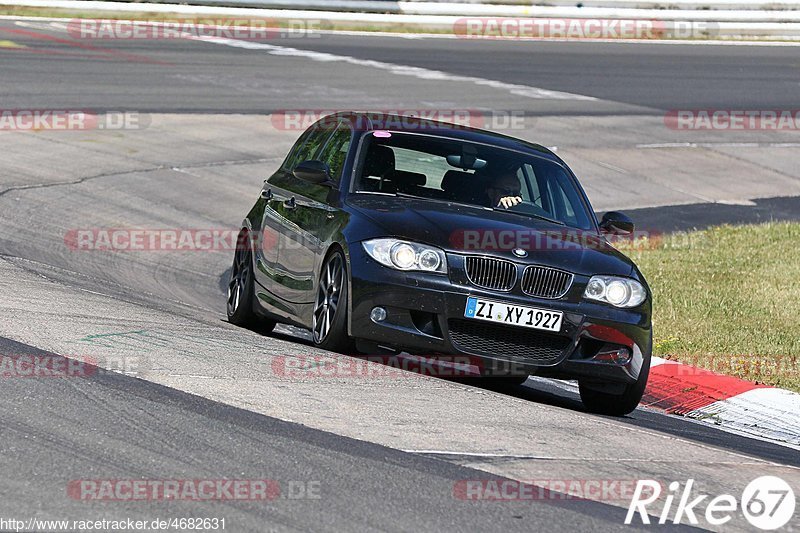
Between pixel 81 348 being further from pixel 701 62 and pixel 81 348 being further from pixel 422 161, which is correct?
pixel 701 62

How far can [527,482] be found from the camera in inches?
242

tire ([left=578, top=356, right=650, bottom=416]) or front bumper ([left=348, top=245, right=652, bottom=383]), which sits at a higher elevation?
front bumper ([left=348, top=245, right=652, bottom=383])

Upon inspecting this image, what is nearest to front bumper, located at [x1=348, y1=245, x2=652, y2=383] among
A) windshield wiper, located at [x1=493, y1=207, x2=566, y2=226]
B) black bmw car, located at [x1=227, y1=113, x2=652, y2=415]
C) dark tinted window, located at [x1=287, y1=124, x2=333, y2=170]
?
black bmw car, located at [x1=227, y1=113, x2=652, y2=415]

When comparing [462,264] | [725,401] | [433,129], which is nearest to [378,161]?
[433,129]

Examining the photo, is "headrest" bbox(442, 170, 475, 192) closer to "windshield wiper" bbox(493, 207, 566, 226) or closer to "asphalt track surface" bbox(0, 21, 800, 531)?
"windshield wiper" bbox(493, 207, 566, 226)

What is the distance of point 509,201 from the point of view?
378 inches

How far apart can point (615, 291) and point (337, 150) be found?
2407 millimetres

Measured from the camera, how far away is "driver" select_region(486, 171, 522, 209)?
9562 millimetres

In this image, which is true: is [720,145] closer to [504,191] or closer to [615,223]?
[615,223]

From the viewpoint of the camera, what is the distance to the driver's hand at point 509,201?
955cm

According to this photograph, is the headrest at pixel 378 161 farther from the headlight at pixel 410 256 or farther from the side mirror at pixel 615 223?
the side mirror at pixel 615 223

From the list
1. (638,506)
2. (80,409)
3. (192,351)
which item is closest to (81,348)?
(192,351)

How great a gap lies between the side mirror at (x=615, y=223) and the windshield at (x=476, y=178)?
0.49 feet

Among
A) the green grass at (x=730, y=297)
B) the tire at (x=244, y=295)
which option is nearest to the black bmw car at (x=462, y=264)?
the tire at (x=244, y=295)
